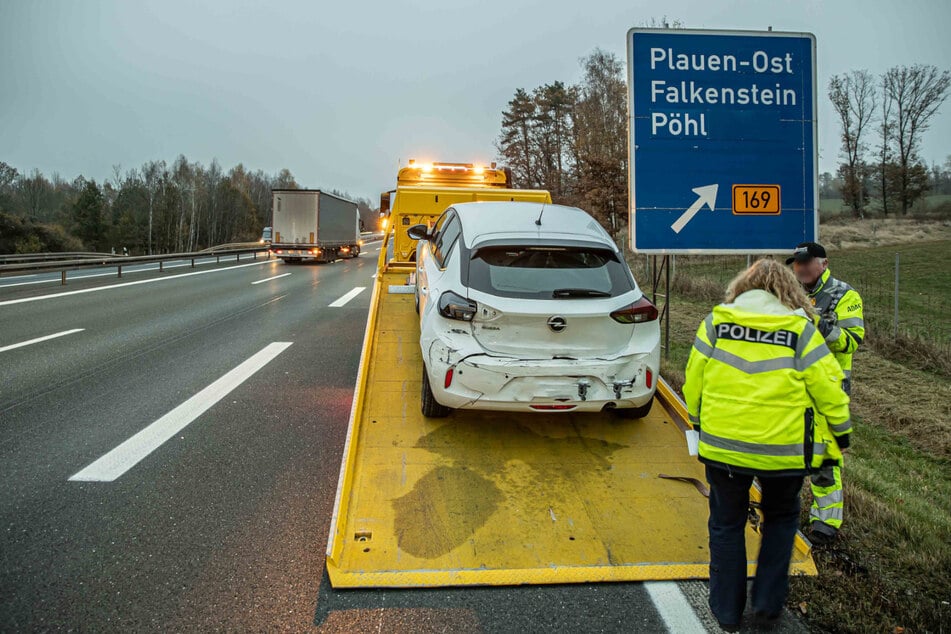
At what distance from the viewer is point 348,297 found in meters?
16.0

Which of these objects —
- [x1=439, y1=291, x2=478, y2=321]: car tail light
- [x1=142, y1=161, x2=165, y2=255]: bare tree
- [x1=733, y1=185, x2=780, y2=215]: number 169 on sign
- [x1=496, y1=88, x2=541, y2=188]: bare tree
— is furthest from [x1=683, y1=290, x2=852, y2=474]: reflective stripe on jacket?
[x1=142, y1=161, x2=165, y2=255]: bare tree

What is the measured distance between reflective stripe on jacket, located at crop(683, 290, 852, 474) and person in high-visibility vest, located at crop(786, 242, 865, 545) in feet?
3.31

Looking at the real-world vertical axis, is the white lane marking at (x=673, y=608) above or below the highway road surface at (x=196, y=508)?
below

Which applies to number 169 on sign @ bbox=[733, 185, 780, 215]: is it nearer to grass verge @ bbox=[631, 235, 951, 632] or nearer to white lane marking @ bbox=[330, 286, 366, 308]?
grass verge @ bbox=[631, 235, 951, 632]

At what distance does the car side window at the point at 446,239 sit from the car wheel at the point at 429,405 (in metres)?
1.12

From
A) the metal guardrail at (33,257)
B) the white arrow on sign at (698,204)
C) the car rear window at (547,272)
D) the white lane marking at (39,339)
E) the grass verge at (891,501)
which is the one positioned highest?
the metal guardrail at (33,257)

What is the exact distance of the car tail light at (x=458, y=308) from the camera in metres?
4.22

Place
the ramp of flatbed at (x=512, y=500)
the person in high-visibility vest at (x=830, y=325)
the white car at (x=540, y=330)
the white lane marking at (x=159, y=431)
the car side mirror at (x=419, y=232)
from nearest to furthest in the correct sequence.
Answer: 1. the ramp of flatbed at (x=512, y=500)
2. the person in high-visibility vest at (x=830, y=325)
3. the white car at (x=540, y=330)
4. the white lane marking at (x=159, y=431)
5. the car side mirror at (x=419, y=232)

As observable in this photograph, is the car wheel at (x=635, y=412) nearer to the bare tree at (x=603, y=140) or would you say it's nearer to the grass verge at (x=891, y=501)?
the grass verge at (x=891, y=501)

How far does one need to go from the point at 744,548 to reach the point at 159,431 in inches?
194

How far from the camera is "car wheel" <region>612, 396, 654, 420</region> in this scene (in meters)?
4.63

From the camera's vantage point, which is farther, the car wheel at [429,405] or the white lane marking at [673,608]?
the car wheel at [429,405]

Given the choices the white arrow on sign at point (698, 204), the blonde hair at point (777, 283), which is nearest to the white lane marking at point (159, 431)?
the blonde hair at point (777, 283)

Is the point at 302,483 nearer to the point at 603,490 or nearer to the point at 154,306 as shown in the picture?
the point at 603,490
